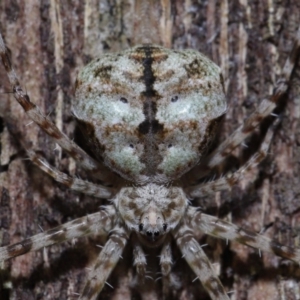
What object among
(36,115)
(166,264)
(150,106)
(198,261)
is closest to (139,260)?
(166,264)

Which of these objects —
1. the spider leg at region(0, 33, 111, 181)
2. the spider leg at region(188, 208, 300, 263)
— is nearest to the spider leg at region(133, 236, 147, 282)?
the spider leg at region(188, 208, 300, 263)

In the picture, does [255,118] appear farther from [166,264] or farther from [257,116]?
[166,264]

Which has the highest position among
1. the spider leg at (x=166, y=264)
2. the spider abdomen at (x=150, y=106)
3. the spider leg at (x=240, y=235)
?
the spider abdomen at (x=150, y=106)

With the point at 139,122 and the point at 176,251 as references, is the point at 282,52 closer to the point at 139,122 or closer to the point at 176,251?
the point at 139,122

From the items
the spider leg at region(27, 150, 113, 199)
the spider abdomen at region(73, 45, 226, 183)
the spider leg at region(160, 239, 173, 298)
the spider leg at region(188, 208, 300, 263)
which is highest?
the spider abdomen at region(73, 45, 226, 183)

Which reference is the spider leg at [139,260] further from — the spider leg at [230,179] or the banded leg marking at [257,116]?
the banded leg marking at [257,116]

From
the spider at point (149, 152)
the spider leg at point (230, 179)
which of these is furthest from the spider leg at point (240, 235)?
the spider leg at point (230, 179)

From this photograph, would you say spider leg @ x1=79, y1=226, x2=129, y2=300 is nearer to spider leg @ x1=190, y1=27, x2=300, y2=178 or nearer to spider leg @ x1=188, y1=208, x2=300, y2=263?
spider leg @ x1=188, y1=208, x2=300, y2=263

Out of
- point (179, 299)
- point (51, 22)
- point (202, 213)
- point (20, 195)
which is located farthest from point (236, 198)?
point (51, 22)
